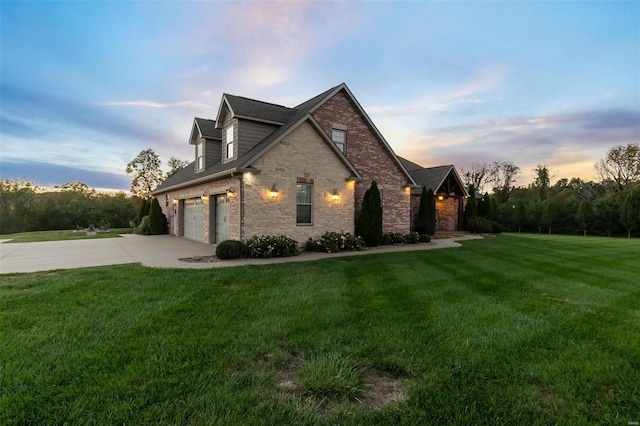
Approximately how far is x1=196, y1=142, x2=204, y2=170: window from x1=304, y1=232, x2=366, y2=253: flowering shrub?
7680 millimetres

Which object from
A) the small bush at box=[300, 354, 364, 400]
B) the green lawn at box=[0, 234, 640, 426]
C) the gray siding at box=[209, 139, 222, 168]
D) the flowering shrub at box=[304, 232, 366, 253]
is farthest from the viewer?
the gray siding at box=[209, 139, 222, 168]

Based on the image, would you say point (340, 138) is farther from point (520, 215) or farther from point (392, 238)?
point (520, 215)

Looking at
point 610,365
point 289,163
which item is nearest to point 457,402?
point 610,365

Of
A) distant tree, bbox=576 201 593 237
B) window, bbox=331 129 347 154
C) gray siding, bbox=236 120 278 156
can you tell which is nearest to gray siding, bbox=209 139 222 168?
gray siding, bbox=236 120 278 156

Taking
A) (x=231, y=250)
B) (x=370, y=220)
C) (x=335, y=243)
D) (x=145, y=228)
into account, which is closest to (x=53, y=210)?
(x=145, y=228)

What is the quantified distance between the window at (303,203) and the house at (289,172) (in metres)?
0.04

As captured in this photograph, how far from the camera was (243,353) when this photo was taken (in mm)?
3090

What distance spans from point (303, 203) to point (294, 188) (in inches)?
30.3

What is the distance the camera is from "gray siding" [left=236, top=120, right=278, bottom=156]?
1180 cm

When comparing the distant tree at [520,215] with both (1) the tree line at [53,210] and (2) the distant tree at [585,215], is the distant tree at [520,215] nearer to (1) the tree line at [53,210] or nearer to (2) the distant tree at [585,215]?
(2) the distant tree at [585,215]

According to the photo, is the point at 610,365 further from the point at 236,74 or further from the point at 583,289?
the point at 236,74

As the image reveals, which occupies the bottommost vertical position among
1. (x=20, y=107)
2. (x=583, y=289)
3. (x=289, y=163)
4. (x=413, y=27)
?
(x=583, y=289)

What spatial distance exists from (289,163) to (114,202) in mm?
26063

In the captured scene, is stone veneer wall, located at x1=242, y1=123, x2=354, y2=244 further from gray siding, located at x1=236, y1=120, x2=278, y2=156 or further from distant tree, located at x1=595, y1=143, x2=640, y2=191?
distant tree, located at x1=595, y1=143, x2=640, y2=191
